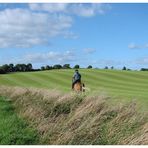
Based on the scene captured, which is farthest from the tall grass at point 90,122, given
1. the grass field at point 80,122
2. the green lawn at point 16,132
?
the green lawn at point 16,132

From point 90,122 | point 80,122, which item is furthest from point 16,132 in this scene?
point 90,122

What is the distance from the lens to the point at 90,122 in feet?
34.4

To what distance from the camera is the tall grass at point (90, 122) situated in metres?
9.80

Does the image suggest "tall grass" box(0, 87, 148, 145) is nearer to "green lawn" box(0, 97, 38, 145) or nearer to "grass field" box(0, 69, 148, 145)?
"grass field" box(0, 69, 148, 145)

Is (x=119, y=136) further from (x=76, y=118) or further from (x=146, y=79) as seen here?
(x=146, y=79)

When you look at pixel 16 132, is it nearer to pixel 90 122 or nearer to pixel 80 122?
pixel 80 122

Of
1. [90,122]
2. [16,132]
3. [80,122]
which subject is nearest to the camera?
[90,122]

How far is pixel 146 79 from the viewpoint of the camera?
63438mm

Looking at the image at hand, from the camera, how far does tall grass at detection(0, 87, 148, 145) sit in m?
9.80

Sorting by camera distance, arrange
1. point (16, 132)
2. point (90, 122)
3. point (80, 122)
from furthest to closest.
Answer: point (16, 132)
point (80, 122)
point (90, 122)

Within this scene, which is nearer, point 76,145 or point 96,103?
point 76,145

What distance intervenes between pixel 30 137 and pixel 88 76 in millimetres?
58576

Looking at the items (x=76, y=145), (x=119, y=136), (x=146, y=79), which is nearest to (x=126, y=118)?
(x=119, y=136)

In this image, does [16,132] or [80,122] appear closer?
[80,122]
